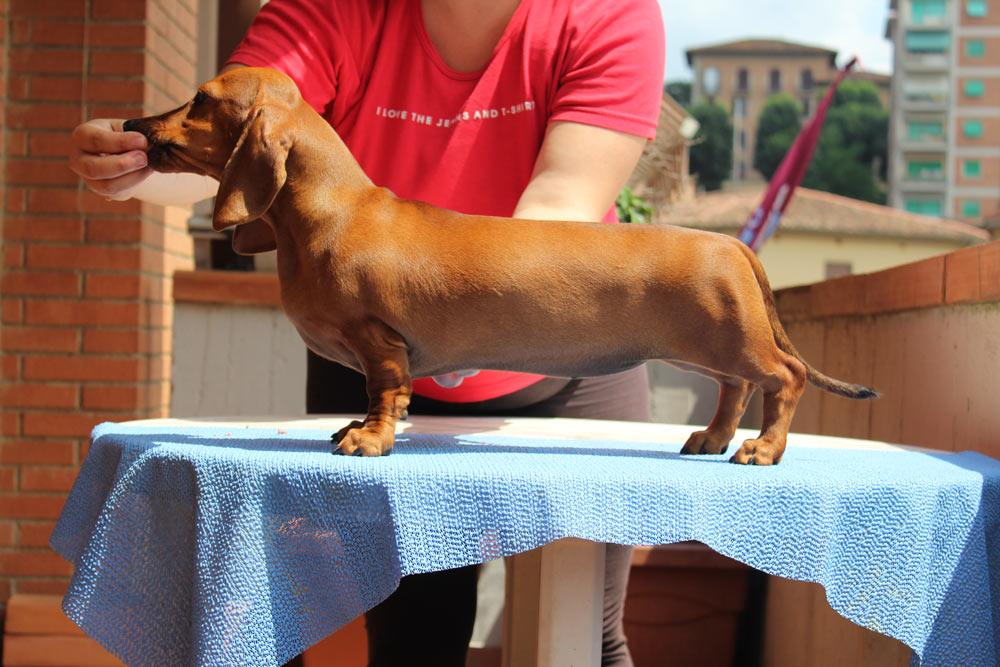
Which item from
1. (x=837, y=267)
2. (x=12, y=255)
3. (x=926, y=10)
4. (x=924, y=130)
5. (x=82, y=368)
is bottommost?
(x=82, y=368)

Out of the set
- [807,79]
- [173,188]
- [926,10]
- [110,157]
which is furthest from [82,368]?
[807,79]

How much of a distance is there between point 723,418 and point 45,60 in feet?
9.12

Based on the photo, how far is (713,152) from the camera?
64.1 metres

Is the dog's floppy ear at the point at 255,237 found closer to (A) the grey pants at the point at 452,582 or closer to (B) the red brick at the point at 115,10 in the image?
(A) the grey pants at the point at 452,582

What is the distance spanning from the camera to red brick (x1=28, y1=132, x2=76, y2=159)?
3.07 metres

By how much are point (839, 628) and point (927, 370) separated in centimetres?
65

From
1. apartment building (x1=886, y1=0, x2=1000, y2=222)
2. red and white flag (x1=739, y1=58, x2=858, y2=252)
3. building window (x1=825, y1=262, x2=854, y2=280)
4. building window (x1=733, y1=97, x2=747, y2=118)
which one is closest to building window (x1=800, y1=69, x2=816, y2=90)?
building window (x1=733, y1=97, x2=747, y2=118)

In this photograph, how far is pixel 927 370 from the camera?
79.0 inches

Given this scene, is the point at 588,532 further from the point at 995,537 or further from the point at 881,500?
the point at 995,537

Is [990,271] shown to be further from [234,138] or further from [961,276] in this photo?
[234,138]

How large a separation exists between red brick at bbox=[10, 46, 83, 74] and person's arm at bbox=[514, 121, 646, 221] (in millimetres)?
2276

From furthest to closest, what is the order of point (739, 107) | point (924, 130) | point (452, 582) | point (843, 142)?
point (739, 107) < point (843, 142) < point (924, 130) < point (452, 582)

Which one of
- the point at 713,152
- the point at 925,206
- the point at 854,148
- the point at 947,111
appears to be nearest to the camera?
the point at 947,111

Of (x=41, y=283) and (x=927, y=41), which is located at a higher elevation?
(x=927, y=41)
